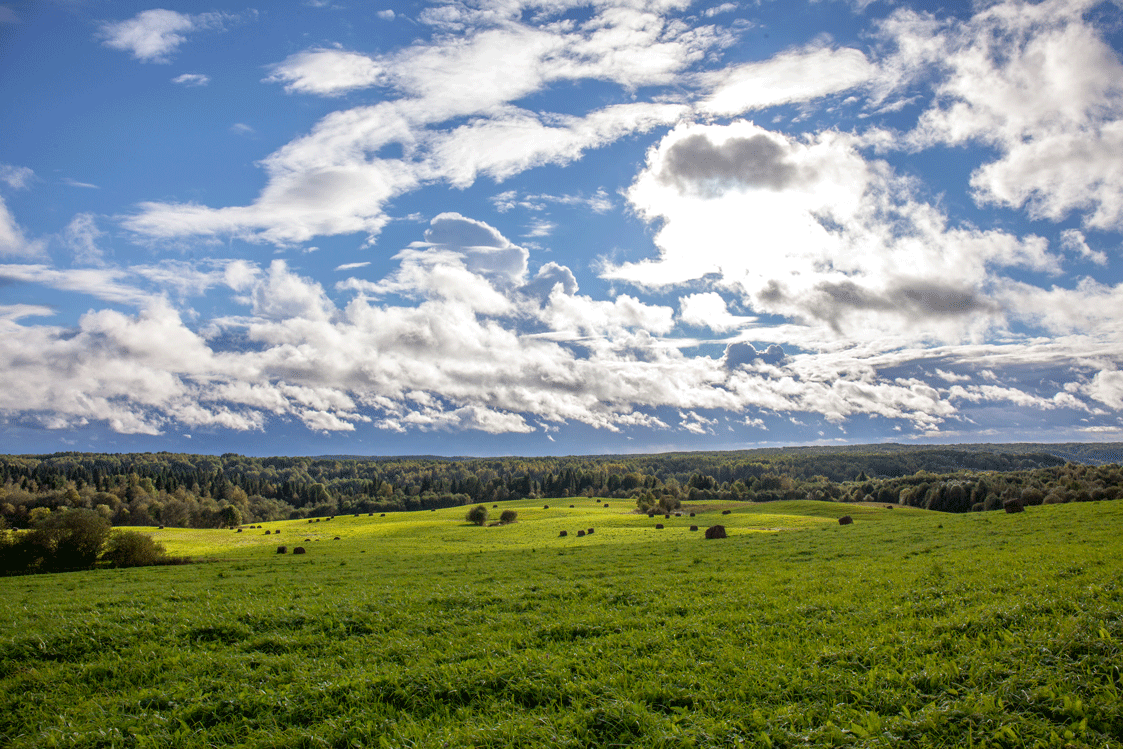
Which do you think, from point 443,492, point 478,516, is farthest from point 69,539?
point 443,492

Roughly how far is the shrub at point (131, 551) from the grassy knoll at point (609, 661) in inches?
1042

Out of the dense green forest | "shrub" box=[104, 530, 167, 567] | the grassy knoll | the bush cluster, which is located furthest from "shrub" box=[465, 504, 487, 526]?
the grassy knoll

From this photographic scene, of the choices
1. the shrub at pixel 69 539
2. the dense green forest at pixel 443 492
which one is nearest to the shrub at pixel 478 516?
the dense green forest at pixel 443 492

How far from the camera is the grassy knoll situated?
8141 millimetres

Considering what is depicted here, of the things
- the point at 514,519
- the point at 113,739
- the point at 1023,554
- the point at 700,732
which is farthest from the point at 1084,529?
the point at 514,519

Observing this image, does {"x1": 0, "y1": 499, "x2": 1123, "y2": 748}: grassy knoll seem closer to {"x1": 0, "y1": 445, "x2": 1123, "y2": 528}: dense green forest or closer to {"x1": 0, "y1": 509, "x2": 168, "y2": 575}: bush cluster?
{"x1": 0, "y1": 509, "x2": 168, "y2": 575}: bush cluster

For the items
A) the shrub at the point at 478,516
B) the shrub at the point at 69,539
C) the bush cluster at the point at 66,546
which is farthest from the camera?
the shrub at the point at 478,516

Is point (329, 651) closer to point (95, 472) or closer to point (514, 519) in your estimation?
point (514, 519)

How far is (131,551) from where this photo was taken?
146 feet

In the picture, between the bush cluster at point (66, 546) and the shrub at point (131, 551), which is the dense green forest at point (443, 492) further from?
the bush cluster at point (66, 546)

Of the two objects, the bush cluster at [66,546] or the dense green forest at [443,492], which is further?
the dense green forest at [443,492]

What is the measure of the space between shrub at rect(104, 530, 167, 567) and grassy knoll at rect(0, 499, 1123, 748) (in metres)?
26.5

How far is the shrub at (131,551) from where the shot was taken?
44.0m

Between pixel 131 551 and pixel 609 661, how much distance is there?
5102 centimetres
